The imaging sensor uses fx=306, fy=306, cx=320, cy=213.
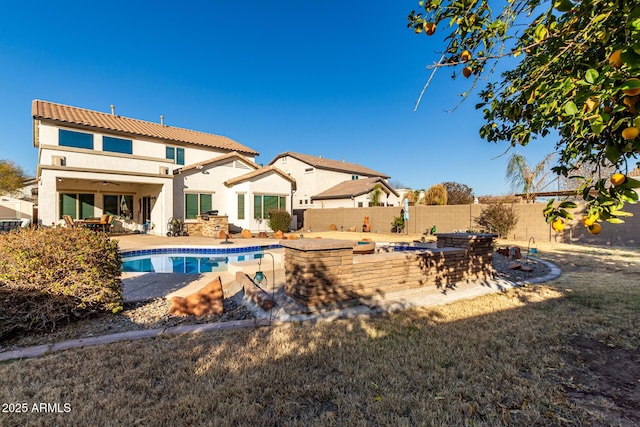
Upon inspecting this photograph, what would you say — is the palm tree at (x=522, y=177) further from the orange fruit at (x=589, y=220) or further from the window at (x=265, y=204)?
the orange fruit at (x=589, y=220)

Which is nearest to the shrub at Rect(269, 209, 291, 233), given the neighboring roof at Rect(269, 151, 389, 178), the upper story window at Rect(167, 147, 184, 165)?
the upper story window at Rect(167, 147, 184, 165)

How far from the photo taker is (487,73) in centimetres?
391

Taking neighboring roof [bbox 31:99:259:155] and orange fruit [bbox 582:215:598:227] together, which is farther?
neighboring roof [bbox 31:99:259:155]

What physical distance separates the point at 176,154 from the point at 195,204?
14.8 feet

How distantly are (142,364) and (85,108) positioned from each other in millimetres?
24287

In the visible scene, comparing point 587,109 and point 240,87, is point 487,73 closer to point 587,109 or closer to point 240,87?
point 587,109

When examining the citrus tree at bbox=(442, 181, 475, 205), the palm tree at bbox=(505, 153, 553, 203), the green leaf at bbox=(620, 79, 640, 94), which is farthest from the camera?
the citrus tree at bbox=(442, 181, 475, 205)

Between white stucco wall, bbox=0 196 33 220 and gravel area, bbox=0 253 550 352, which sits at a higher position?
white stucco wall, bbox=0 196 33 220

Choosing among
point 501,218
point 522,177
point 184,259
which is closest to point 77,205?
point 184,259

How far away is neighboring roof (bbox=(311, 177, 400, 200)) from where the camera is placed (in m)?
31.3

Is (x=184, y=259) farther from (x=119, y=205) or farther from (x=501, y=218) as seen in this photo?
(x=501, y=218)

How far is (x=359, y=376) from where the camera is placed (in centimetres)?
325

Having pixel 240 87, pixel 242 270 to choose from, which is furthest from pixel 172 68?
pixel 242 270

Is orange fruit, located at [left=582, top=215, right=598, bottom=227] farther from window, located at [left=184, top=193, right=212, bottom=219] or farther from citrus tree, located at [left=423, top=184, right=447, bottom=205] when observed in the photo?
citrus tree, located at [left=423, top=184, right=447, bottom=205]
